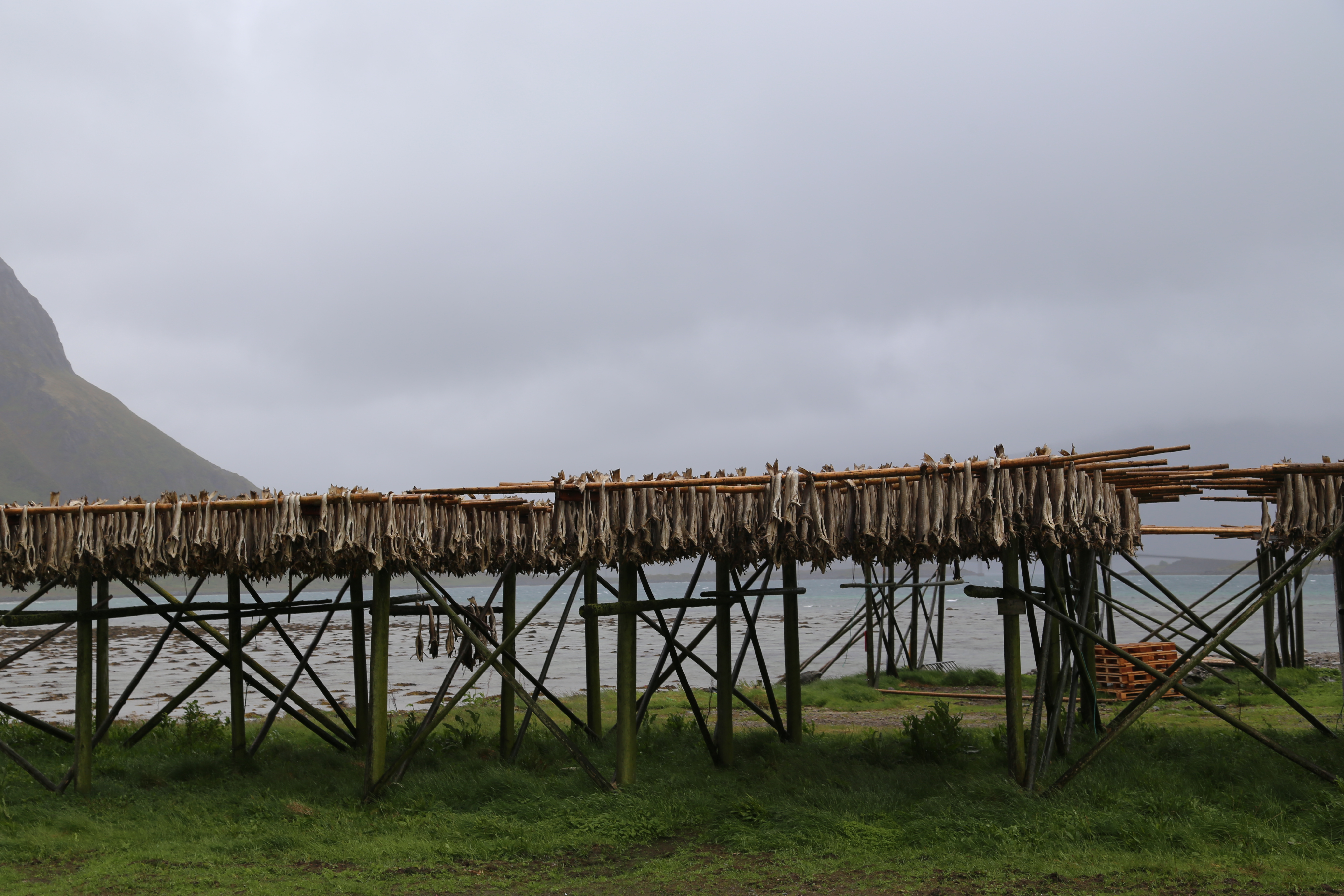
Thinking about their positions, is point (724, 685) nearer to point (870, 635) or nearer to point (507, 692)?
point (507, 692)

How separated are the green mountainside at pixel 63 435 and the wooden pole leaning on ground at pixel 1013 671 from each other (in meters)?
137

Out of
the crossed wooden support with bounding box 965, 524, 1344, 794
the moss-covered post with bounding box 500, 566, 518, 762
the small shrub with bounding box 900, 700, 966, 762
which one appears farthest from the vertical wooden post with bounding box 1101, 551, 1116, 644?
the moss-covered post with bounding box 500, 566, 518, 762

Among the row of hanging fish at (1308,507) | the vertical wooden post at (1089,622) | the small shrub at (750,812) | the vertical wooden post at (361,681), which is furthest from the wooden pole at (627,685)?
the row of hanging fish at (1308,507)

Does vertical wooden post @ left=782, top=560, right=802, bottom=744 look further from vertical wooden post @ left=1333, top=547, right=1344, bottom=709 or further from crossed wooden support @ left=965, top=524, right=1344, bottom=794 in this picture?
vertical wooden post @ left=1333, top=547, right=1344, bottom=709

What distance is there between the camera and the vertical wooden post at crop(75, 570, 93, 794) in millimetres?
9203

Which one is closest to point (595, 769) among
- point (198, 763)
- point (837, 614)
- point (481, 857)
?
point (481, 857)

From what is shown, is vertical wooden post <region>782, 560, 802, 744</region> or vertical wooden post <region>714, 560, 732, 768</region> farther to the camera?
vertical wooden post <region>782, 560, 802, 744</region>

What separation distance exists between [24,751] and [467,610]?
6.30m

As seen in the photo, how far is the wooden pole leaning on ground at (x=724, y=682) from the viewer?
9.84 m

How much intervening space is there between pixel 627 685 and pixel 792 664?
3386mm

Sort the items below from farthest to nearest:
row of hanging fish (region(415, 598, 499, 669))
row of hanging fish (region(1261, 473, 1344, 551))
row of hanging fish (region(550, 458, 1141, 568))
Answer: row of hanging fish (region(415, 598, 499, 669))
row of hanging fish (region(1261, 473, 1344, 551))
row of hanging fish (region(550, 458, 1141, 568))

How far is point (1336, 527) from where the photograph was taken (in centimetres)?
788

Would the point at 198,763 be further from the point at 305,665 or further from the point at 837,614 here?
the point at 837,614

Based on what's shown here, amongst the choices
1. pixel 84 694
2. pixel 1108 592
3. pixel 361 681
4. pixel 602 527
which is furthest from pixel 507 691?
pixel 1108 592
